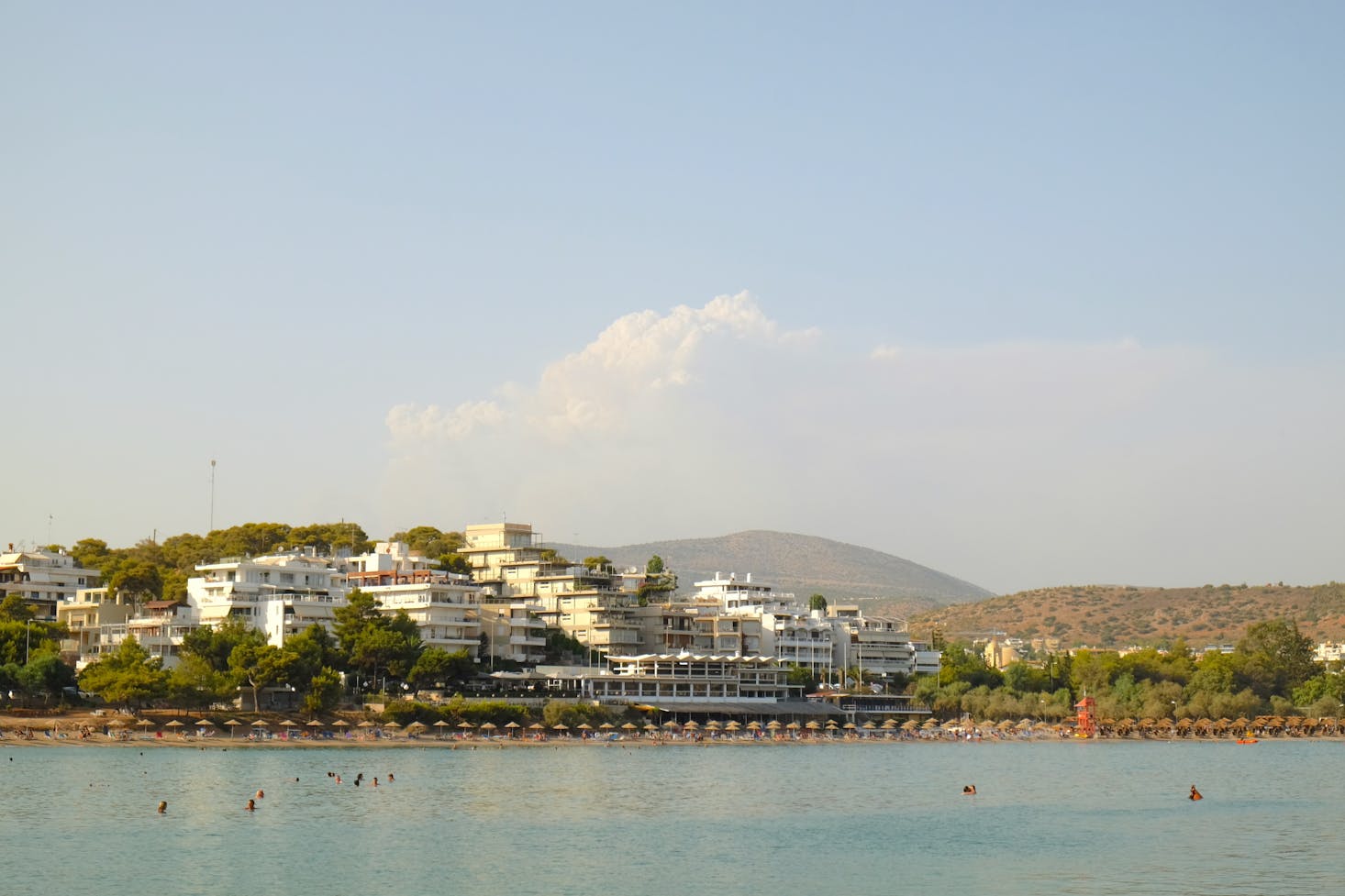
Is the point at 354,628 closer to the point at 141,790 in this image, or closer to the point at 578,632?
the point at 578,632

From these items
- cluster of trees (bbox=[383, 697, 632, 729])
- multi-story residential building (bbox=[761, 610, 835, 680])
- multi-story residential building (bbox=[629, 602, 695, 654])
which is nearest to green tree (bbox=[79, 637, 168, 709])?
cluster of trees (bbox=[383, 697, 632, 729])

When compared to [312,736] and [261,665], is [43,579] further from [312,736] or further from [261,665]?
[312,736]

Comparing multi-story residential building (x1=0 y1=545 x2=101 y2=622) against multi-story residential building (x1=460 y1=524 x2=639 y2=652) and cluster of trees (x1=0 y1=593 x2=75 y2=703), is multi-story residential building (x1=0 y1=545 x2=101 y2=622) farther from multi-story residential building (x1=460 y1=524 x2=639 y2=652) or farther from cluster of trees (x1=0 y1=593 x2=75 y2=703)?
multi-story residential building (x1=460 y1=524 x2=639 y2=652)

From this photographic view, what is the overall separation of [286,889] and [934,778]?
43.8m

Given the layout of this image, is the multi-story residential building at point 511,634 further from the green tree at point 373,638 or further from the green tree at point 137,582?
the green tree at point 137,582

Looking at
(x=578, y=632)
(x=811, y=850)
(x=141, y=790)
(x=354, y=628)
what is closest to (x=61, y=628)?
(x=354, y=628)

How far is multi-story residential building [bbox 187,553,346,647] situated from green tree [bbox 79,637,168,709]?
28.2ft

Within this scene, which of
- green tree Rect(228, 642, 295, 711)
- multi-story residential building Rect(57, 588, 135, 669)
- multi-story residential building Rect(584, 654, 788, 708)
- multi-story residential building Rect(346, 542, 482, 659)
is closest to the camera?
green tree Rect(228, 642, 295, 711)

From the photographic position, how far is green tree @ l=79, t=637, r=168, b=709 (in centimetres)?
9362

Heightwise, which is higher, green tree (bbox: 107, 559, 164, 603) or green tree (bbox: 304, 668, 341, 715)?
green tree (bbox: 107, 559, 164, 603)

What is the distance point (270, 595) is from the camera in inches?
4373

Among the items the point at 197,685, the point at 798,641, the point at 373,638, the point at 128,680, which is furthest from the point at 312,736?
the point at 798,641

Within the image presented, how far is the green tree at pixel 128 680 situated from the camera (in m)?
93.6

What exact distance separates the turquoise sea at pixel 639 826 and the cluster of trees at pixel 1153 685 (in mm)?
41443
